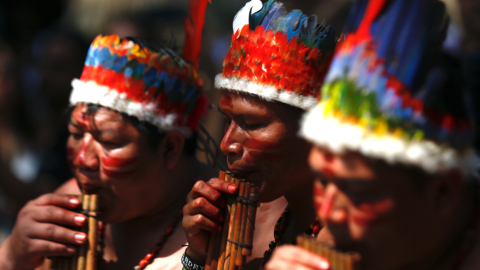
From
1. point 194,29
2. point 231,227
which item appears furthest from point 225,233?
point 194,29

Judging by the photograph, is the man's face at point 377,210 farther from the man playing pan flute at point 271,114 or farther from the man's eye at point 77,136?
the man's eye at point 77,136

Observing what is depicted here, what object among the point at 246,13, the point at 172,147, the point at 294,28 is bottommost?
the point at 172,147

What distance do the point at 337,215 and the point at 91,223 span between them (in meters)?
1.45

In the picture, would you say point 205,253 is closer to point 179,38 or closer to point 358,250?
point 358,250

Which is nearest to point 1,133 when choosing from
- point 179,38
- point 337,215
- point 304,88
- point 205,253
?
point 179,38

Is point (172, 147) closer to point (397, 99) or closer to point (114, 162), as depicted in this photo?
point (114, 162)

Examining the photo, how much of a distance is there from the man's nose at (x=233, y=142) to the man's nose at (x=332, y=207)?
27.2 inches

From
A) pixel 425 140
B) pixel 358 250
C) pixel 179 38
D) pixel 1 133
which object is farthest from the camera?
pixel 1 133

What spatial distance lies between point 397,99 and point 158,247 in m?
1.75

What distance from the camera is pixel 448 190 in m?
1.34

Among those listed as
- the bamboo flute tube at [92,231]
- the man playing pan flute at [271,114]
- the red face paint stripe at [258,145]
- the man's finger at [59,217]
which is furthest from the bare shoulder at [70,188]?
the red face paint stripe at [258,145]

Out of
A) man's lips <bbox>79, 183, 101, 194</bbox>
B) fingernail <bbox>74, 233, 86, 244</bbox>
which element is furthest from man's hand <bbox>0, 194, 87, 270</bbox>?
man's lips <bbox>79, 183, 101, 194</bbox>

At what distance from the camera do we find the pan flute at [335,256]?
4.29ft

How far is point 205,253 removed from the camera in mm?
2127
